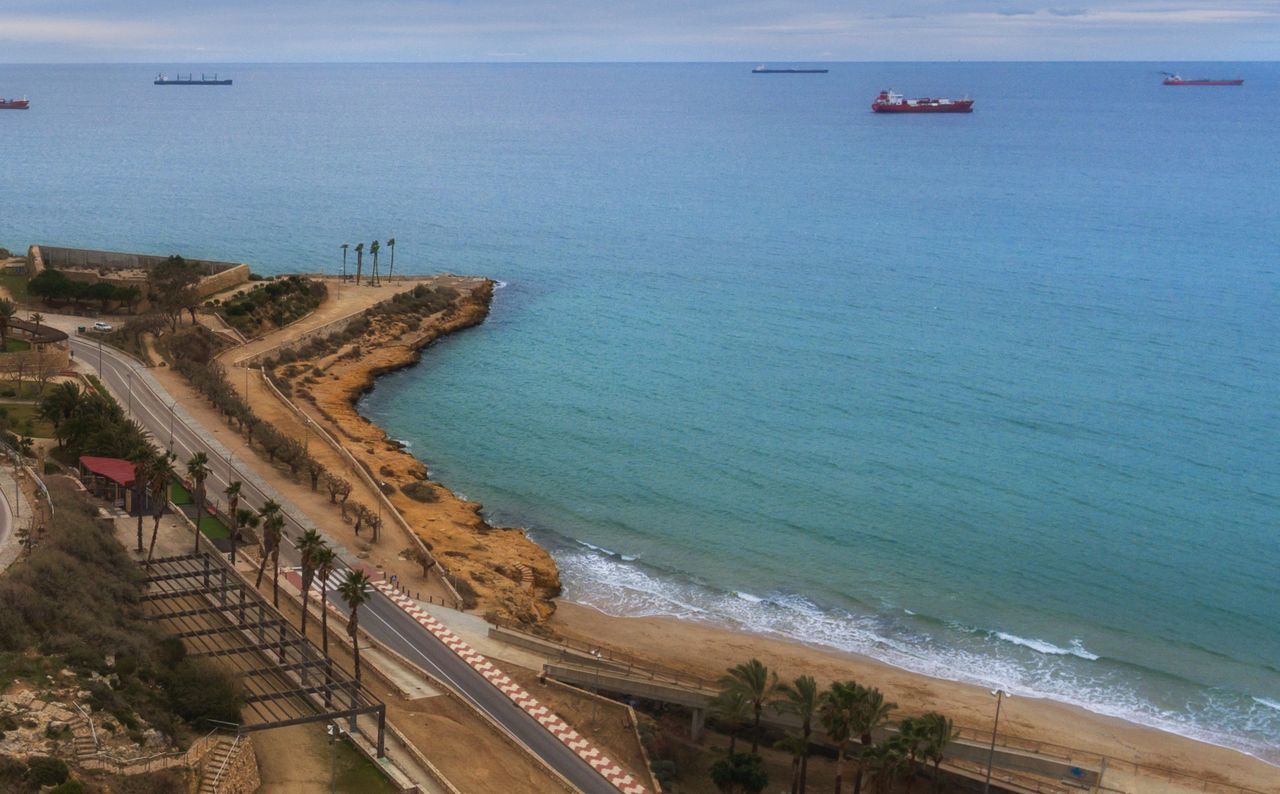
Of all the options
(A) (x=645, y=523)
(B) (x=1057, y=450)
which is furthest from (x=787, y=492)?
(B) (x=1057, y=450)

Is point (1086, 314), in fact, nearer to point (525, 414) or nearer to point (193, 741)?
point (525, 414)

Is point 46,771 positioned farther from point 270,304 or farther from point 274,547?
point 270,304

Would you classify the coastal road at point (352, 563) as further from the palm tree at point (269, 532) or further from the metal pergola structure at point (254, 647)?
the palm tree at point (269, 532)

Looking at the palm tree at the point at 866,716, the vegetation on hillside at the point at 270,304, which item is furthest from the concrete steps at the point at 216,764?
the vegetation on hillside at the point at 270,304

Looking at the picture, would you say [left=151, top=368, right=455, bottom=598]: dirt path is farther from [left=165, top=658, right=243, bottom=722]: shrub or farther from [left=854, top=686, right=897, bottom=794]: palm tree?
[left=854, top=686, right=897, bottom=794]: palm tree

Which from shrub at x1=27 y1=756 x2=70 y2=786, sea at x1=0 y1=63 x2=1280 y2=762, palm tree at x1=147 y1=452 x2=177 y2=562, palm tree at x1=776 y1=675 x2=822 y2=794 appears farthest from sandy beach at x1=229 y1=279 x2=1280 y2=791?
shrub at x1=27 y1=756 x2=70 y2=786

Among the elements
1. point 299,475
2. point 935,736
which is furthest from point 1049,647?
point 299,475
